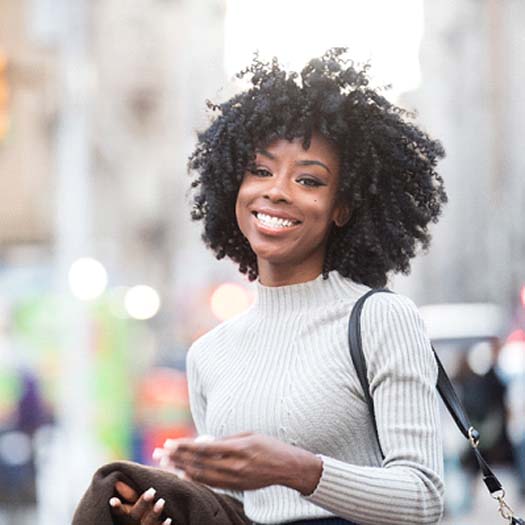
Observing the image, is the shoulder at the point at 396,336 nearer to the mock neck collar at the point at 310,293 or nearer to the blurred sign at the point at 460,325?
the mock neck collar at the point at 310,293

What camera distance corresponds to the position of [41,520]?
15.1 meters

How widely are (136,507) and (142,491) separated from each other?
1.8 inches

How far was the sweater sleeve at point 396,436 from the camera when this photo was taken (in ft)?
10.2

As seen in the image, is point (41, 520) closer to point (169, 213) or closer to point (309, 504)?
point (309, 504)

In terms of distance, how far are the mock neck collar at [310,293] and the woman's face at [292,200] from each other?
0.22 ft

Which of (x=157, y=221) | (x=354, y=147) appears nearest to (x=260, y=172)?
(x=354, y=147)

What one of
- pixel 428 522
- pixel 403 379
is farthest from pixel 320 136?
pixel 428 522

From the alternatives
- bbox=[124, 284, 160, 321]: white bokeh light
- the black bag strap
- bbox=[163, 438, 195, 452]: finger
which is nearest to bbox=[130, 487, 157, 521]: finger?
bbox=[163, 438, 195, 452]: finger

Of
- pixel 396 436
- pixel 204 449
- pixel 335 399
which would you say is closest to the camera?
pixel 204 449

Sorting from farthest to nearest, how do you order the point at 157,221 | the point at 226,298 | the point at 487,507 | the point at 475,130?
the point at 157,221 → the point at 475,130 → the point at 226,298 → the point at 487,507

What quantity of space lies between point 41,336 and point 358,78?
70.3ft

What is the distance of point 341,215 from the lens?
360 centimetres

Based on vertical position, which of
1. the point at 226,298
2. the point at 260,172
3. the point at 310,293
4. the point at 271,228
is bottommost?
the point at 226,298

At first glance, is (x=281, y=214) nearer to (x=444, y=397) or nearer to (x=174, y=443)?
(x=444, y=397)
